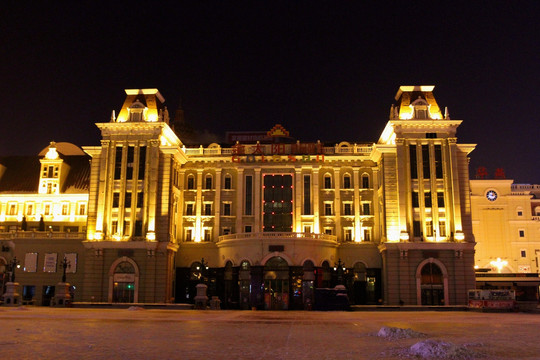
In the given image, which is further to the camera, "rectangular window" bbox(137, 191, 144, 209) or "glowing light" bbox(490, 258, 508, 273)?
"glowing light" bbox(490, 258, 508, 273)

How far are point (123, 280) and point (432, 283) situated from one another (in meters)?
35.7

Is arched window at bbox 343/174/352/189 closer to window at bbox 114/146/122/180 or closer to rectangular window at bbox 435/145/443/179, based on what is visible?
rectangular window at bbox 435/145/443/179

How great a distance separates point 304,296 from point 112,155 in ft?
94.2

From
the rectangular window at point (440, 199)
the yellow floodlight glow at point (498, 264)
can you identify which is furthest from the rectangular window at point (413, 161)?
the yellow floodlight glow at point (498, 264)

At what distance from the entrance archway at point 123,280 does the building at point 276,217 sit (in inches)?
5.7

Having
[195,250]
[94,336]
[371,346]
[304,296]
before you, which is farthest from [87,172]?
[371,346]

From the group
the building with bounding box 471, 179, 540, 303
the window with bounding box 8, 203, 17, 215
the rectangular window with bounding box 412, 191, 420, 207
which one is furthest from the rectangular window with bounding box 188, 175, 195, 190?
the building with bounding box 471, 179, 540, 303

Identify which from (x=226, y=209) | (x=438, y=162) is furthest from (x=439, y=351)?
(x=226, y=209)

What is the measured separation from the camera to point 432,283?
64062 millimetres

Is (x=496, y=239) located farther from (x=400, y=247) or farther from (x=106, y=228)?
(x=106, y=228)

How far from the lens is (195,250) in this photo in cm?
7181

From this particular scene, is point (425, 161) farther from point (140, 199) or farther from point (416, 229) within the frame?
point (140, 199)

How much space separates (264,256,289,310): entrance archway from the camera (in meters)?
64.9

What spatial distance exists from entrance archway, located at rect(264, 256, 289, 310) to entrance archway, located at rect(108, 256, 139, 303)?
49.7 feet
